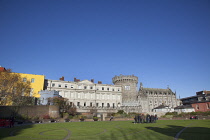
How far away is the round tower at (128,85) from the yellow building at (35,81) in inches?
1286

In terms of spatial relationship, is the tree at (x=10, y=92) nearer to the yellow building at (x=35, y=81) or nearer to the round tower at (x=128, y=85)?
the yellow building at (x=35, y=81)

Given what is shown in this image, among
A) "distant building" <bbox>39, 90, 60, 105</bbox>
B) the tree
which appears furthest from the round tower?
the tree

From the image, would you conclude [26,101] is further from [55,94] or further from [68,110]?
[68,110]

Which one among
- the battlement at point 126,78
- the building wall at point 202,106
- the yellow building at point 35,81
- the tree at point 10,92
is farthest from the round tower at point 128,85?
the tree at point 10,92

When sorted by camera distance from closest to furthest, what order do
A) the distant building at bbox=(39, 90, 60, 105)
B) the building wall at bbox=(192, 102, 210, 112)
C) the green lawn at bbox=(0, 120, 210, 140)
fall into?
1. the green lawn at bbox=(0, 120, 210, 140)
2. the distant building at bbox=(39, 90, 60, 105)
3. the building wall at bbox=(192, 102, 210, 112)

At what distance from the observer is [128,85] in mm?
72500

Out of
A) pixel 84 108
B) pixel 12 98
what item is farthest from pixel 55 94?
pixel 84 108

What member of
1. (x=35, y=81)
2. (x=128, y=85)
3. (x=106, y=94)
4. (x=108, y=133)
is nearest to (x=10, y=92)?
(x=35, y=81)

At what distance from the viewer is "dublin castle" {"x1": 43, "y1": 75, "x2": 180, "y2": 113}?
2456 inches

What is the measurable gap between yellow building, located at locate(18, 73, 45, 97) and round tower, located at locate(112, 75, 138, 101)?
32664mm

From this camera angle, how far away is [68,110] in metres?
43.7

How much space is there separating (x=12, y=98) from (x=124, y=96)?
43.9 metres

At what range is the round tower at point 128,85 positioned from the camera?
70688mm

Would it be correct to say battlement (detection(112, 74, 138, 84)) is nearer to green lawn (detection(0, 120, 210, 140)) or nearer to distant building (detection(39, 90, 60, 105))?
distant building (detection(39, 90, 60, 105))
